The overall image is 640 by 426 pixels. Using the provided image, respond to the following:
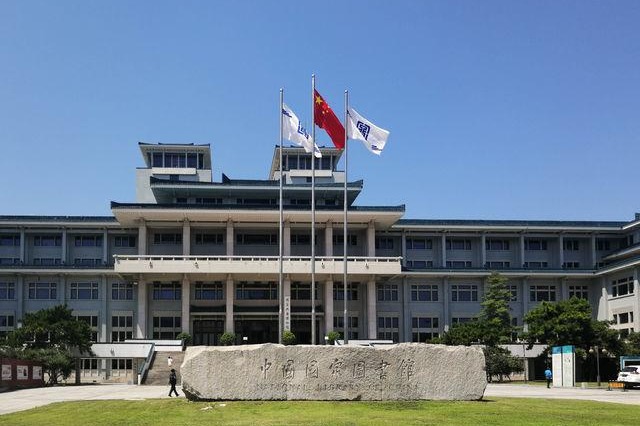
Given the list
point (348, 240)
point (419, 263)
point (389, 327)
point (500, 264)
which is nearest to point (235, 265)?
point (348, 240)

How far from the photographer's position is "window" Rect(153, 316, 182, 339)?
7306cm

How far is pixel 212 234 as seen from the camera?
7538 cm

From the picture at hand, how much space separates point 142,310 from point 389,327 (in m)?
22.9

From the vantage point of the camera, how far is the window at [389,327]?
2980 inches

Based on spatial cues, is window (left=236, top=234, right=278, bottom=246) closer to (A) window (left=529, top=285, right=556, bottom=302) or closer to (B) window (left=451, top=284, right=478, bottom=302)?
(B) window (left=451, top=284, right=478, bottom=302)

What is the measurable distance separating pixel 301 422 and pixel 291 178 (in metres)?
58.0

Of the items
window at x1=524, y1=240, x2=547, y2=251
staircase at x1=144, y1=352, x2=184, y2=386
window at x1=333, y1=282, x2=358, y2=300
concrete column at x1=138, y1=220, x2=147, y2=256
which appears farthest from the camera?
window at x1=524, y1=240, x2=547, y2=251

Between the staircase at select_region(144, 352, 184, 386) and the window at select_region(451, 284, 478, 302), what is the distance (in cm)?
2867

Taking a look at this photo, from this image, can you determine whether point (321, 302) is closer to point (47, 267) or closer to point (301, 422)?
point (47, 267)

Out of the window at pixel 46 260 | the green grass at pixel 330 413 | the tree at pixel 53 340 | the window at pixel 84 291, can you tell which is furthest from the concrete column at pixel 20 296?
the green grass at pixel 330 413

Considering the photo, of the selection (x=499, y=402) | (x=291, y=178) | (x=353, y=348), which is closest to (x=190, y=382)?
(x=353, y=348)

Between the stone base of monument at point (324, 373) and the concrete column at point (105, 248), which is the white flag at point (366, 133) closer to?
the stone base of monument at point (324, 373)

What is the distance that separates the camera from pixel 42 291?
242 feet

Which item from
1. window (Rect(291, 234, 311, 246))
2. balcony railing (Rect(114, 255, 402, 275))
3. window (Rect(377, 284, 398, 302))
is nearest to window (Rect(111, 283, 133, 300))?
balcony railing (Rect(114, 255, 402, 275))
